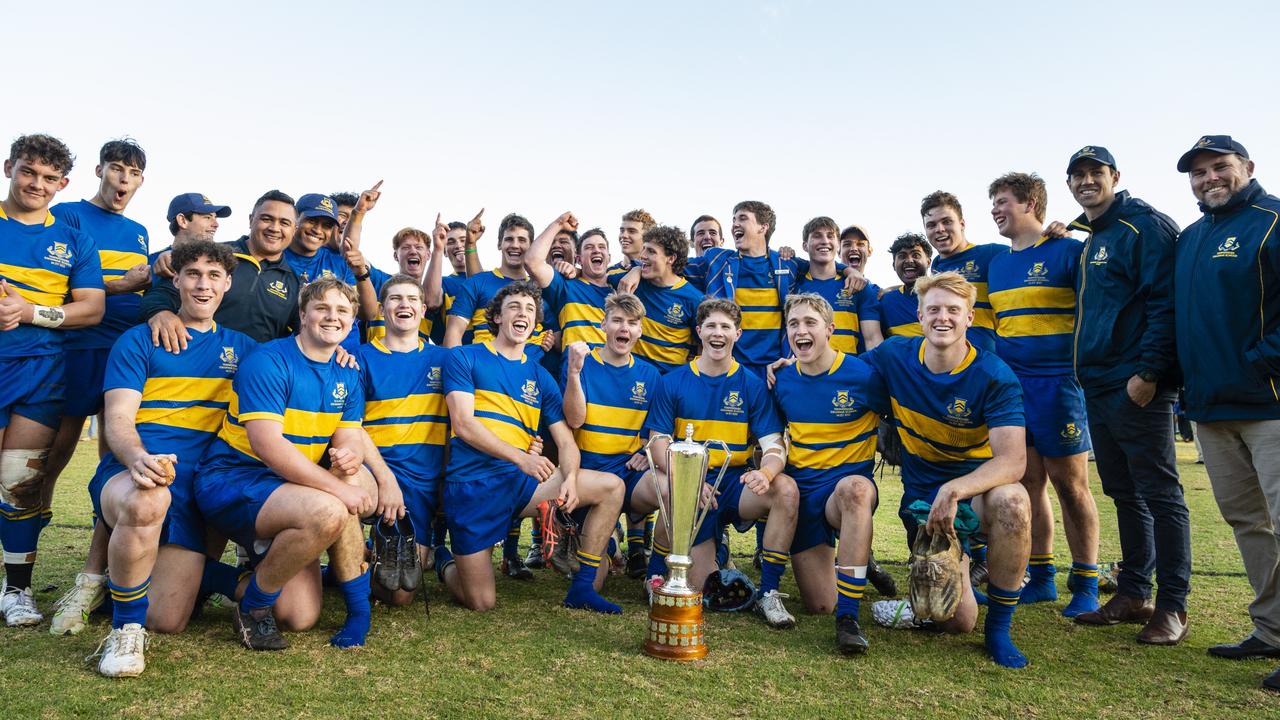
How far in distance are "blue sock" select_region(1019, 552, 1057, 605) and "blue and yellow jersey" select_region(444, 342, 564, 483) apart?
319 cm

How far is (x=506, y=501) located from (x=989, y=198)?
3.88 meters

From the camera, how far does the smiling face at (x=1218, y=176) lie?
12.4 feet

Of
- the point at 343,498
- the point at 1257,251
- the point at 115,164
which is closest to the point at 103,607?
the point at 343,498

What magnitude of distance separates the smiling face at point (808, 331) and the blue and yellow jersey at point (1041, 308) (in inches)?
52.9

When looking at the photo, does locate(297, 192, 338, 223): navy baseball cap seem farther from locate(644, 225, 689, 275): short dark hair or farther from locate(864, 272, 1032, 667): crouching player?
locate(864, 272, 1032, 667): crouching player

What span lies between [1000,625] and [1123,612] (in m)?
1.21

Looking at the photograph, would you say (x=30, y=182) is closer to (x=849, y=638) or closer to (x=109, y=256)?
(x=109, y=256)

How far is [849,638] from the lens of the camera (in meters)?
3.70

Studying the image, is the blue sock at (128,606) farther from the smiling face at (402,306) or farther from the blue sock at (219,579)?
the smiling face at (402,306)

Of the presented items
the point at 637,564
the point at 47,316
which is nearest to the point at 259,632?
the point at 47,316

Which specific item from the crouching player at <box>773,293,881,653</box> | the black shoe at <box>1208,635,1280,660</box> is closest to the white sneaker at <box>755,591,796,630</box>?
the crouching player at <box>773,293,881,653</box>

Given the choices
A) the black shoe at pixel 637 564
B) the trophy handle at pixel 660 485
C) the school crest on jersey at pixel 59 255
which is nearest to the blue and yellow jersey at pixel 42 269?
the school crest on jersey at pixel 59 255

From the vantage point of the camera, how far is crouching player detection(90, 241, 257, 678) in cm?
337

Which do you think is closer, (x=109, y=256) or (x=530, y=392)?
(x=109, y=256)
